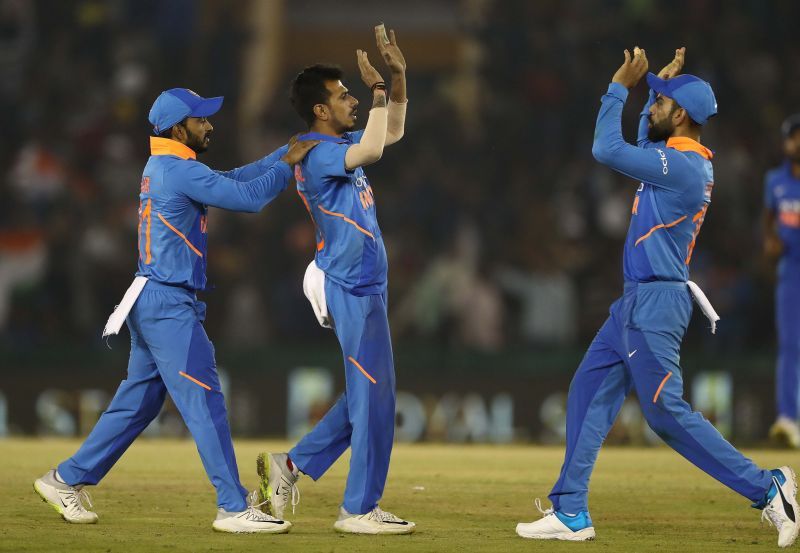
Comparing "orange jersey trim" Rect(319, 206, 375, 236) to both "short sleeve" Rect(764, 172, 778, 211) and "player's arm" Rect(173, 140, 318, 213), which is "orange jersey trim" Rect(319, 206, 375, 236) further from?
"short sleeve" Rect(764, 172, 778, 211)

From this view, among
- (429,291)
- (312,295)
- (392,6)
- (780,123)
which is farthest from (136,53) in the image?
(312,295)

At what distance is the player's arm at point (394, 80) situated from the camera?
6.53m

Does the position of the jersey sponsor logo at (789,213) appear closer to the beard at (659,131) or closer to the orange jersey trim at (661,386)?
the beard at (659,131)

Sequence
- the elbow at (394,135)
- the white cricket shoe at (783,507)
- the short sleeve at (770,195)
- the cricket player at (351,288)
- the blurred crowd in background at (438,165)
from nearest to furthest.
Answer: the white cricket shoe at (783,507)
the cricket player at (351,288)
the elbow at (394,135)
the short sleeve at (770,195)
the blurred crowd in background at (438,165)

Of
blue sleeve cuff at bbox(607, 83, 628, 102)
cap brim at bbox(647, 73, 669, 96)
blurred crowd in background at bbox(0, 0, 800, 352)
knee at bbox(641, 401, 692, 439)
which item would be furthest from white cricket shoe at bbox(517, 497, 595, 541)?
blurred crowd in background at bbox(0, 0, 800, 352)

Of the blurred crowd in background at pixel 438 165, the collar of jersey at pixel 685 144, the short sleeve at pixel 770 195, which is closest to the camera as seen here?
the collar of jersey at pixel 685 144

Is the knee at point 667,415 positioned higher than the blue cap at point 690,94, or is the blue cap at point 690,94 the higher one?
the blue cap at point 690,94

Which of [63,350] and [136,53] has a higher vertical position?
[136,53]

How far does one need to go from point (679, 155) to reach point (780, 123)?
9.47 m

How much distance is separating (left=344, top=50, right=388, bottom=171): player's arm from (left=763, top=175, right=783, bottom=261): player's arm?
207 inches

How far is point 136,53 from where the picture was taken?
1672 cm

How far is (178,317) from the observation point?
6699 millimetres

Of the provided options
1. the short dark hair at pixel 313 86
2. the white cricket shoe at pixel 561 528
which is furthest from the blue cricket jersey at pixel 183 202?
the white cricket shoe at pixel 561 528

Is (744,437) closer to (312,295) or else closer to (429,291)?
(429,291)
